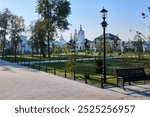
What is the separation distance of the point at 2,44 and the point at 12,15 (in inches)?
404

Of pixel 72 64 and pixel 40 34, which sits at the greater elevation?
pixel 40 34

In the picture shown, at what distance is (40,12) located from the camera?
218 ft

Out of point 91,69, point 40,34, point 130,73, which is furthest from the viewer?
point 40,34

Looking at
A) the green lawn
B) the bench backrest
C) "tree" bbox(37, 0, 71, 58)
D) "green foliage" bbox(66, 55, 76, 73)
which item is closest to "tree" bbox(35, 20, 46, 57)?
"tree" bbox(37, 0, 71, 58)

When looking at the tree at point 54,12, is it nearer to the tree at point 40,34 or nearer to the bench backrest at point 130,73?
the tree at point 40,34

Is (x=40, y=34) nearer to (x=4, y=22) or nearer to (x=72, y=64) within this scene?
(x=4, y=22)

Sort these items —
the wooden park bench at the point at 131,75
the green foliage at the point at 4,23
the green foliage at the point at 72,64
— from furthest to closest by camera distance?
the green foliage at the point at 4,23
the green foliage at the point at 72,64
the wooden park bench at the point at 131,75

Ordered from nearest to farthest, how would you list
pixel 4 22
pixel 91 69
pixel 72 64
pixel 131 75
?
pixel 131 75 < pixel 72 64 < pixel 91 69 < pixel 4 22

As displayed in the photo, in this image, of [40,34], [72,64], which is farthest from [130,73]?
[40,34]

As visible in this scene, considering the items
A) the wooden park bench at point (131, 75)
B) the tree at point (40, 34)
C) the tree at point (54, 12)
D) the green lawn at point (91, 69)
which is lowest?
the green lawn at point (91, 69)

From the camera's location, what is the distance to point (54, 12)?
6712 centimetres

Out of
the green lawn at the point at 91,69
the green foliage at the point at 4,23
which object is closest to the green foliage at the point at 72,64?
the green lawn at the point at 91,69

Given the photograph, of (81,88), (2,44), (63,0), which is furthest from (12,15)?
(81,88)

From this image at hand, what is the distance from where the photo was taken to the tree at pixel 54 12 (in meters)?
65.2
